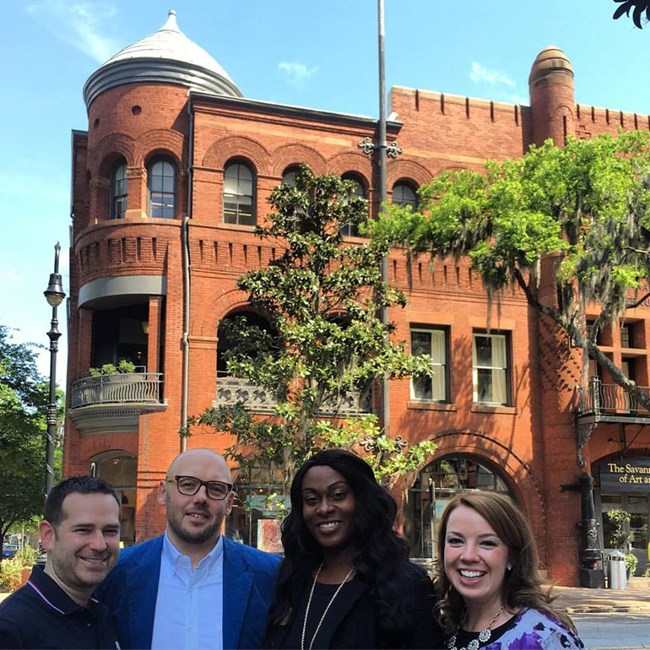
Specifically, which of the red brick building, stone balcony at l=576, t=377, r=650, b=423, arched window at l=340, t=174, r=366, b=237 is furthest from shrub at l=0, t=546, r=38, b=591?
stone balcony at l=576, t=377, r=650, b=423

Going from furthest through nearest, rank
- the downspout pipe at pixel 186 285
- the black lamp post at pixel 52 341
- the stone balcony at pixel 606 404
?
the stone balcony at pixel 606 404 → the downspout pipe at pixel 186 285 → the black lamp post at pixel 52 341

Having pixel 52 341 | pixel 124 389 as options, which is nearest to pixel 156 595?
pixel 52 341

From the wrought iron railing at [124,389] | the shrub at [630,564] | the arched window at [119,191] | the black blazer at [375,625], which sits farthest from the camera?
the shrub at [630,564]

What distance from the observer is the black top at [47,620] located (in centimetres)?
308

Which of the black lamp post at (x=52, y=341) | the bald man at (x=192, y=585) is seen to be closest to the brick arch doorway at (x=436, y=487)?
the black lamp post at (x=52, y=341)

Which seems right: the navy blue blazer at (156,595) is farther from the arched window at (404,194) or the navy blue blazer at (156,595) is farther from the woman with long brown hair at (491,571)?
the arched window at (404,194)

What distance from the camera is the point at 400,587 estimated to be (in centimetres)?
364

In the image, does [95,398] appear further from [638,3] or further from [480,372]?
A: [638,3]

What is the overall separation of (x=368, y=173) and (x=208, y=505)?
23.2 meters

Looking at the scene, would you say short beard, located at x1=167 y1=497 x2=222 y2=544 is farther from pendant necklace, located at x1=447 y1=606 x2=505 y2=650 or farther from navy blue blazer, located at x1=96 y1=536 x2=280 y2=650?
pendant necklace, located at x1=447 y1=606 x2=505 y2=650

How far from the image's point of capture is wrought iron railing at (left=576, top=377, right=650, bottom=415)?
25.4 meters

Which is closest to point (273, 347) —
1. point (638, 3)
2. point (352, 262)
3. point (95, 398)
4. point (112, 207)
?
point (352, 262)

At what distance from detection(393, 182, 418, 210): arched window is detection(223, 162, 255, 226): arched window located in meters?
4.64

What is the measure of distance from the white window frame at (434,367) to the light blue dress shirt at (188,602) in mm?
21847
